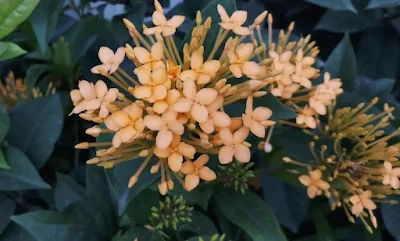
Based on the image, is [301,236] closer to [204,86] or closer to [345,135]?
[345,135]

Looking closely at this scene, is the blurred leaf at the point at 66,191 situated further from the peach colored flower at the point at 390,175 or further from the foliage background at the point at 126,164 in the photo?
the peach colored flower at the point at 390,175

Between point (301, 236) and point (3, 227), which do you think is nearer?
point (3, 227)

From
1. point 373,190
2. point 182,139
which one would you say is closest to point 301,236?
point 373,190

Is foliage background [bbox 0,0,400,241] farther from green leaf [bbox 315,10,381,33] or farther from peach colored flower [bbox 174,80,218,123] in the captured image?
peach colored flower [bbox 174,80,218,123]

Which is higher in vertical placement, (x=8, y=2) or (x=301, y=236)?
(x=8, y=2)

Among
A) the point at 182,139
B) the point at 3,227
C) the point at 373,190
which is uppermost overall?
the point at 182,139

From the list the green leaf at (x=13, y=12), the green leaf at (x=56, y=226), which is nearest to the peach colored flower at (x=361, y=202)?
the green leaf at (x=56, y=226)

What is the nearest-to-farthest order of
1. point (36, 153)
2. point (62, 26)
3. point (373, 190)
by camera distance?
point (373, 190), point (36, 153), point (62, 26)

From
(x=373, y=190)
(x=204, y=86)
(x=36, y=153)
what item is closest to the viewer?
(x=204, y=86)
